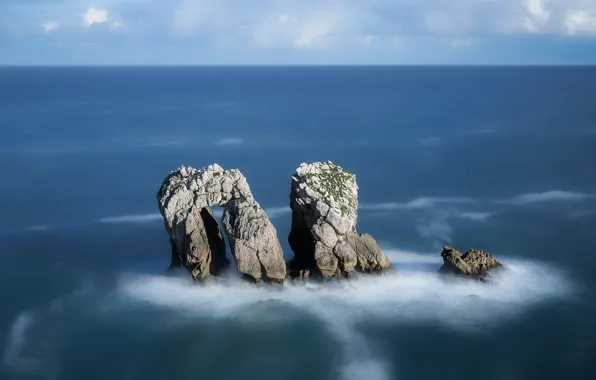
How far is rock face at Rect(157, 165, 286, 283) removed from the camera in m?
33.6

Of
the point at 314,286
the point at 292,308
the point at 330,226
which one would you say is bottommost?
the point at 292,308

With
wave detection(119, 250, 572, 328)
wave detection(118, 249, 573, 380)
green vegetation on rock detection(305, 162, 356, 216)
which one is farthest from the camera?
green vegetation on rock detection(305, 162, 356, 216)

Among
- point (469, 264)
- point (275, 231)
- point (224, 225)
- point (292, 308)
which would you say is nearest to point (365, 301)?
point (292, 308)

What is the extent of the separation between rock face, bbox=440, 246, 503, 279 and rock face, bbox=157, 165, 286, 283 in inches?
369

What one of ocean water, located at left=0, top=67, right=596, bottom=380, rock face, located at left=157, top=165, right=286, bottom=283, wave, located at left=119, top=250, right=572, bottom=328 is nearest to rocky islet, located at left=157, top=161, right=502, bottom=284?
rock face, located at left=157, top=165, right=286, bottom=283

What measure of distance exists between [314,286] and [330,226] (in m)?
3.47

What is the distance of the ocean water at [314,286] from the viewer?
3006 cm

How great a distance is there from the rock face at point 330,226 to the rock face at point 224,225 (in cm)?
214

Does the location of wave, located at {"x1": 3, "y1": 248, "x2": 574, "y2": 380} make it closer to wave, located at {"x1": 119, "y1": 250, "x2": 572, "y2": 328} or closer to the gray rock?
wave, located at {"x1": 119, "y1": 250, "x2": 572, "y2": 328}

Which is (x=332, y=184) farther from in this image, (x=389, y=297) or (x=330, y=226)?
(x=389, y=297)

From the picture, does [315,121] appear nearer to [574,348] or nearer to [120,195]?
[120,195]

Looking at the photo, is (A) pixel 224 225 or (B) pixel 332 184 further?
(B) pixel 332 184

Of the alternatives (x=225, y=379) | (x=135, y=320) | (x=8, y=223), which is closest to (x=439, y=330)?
(x=225, y=379)

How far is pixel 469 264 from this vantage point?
3553 centimetres
